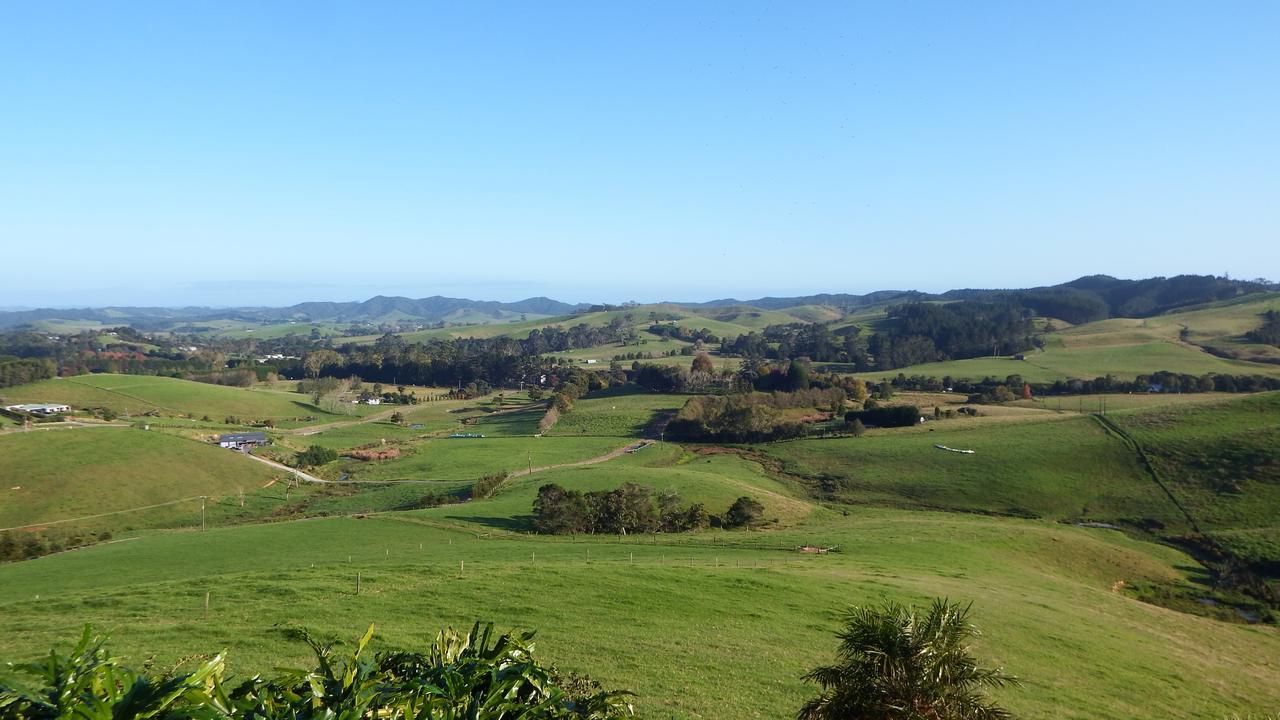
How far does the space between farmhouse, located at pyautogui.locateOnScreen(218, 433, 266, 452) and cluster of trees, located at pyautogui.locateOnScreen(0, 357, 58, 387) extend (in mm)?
58909

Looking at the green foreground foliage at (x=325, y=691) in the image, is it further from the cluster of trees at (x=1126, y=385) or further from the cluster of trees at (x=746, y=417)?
the cluster of trees at (x=1126, y=385)

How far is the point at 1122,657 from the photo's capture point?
24234mm

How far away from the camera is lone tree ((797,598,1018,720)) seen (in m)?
9.61

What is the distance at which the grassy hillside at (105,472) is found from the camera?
52.5m

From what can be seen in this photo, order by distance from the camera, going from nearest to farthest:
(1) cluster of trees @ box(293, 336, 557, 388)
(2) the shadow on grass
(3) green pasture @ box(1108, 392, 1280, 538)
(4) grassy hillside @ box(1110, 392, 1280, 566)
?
(2) the shadow on grass, (4) grassy hillside @ box(1110, 392, 1280, 566), (3) green pasture @ box(1108, 392, 1280, 538), (1) cluster of trees @ box(293, 336, 557, 388)

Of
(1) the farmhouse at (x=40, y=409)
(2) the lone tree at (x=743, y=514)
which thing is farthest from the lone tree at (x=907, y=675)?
(1) the farmhouse at (x=40, y=409)

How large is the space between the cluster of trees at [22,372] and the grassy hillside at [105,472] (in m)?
64.7

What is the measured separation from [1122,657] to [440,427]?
100 m

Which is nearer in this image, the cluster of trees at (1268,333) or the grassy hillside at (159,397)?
the grassy hillside at (159,397)

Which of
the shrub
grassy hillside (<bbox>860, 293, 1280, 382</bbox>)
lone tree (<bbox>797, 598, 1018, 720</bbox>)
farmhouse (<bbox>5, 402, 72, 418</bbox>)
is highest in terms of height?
lone tree (<bbox>797, 598, 1018, 720</bbox>)

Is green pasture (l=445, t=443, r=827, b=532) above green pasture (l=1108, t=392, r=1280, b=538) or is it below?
below

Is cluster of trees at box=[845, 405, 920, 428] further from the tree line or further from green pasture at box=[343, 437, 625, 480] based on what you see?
the tree line

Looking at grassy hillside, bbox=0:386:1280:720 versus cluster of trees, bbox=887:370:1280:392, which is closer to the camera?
grassy hillside, bbox=0:386:1280:720

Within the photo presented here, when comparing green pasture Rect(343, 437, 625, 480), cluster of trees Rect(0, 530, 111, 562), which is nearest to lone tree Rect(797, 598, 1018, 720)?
cluster of trees Rect(0, 530, 111, 562)
